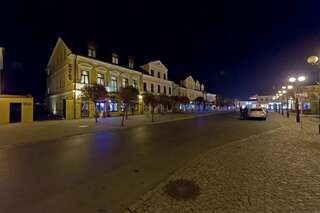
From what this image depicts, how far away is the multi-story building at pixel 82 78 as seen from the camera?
1143 inches

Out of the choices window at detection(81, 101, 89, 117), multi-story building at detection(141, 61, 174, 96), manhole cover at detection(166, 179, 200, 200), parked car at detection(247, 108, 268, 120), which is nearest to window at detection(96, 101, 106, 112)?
window at detection(81, 101, 89, 117)

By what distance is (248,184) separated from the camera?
4480 mm

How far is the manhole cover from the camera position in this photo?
3.97 m

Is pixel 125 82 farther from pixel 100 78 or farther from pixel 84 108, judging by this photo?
pixel 84 108

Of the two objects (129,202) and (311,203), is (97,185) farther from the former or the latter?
(311,203)

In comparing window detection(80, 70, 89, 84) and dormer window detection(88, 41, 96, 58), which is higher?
dormer window detection(88, 41, 96, 58)

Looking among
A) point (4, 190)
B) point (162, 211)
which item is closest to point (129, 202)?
point (162, 211)

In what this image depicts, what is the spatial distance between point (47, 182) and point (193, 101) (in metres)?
64.1

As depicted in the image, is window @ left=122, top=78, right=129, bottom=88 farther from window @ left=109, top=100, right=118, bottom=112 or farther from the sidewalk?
the sidewalk

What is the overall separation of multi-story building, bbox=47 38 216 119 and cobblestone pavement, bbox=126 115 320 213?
26322 millimetres

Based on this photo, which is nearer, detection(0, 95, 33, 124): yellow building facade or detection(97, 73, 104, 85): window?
detection(0, 95, 33, 124): yellow building facade

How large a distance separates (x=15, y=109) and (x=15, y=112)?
0.44m

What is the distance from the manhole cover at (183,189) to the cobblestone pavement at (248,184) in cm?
12

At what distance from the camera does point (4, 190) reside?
445 centimetres
